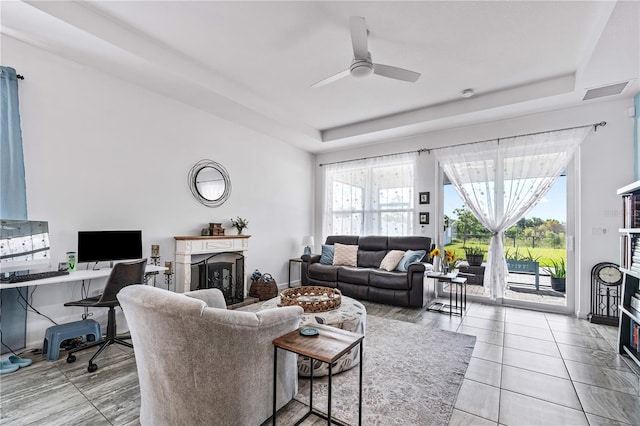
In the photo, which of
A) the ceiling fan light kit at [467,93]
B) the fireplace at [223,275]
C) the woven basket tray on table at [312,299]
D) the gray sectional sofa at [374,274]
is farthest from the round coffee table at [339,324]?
the ceiling fan light kit at [467,93]

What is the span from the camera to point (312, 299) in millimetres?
2740

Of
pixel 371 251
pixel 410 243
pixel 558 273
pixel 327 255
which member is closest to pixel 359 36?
pixel 410 243

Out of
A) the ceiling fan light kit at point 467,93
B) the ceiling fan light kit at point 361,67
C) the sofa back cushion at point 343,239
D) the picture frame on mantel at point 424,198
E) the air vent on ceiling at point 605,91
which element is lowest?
the sofa back cushion at point 343,239

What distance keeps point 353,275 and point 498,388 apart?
8.61 feet

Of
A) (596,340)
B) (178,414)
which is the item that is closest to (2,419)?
(178,414)

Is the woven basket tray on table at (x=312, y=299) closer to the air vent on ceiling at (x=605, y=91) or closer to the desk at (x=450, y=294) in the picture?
the desk at (x=450, y=294)

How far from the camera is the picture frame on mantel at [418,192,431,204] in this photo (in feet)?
16.5

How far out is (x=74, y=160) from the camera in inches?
118

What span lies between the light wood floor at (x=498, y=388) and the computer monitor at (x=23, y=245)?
851 millimetres

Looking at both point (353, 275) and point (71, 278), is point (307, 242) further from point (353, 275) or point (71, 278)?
point (71, 278)

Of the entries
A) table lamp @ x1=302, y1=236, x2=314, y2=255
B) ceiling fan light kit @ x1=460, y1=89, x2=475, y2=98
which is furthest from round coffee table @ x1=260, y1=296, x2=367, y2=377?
ceiling fan light kit @ x1=460, y1=89, x2=475, y2=98

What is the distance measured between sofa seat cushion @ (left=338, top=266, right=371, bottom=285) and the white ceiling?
8.64ft

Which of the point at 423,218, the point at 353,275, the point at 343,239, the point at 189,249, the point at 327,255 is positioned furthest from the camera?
the point at 343,239

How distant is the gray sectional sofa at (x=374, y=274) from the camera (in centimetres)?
416
